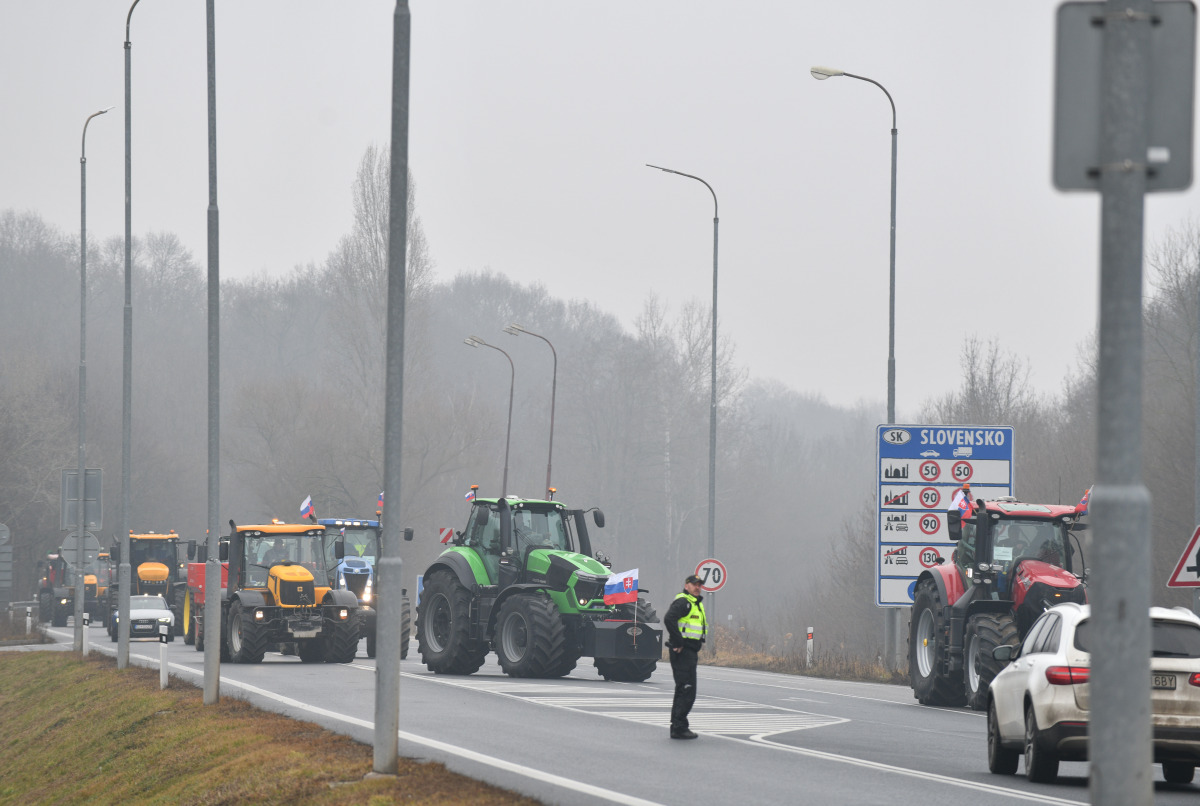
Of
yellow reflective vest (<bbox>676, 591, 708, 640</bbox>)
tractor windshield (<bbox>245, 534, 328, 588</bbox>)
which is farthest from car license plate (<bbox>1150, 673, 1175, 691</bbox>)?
tractor windshield (<bbox>245, 534, 328, 588</bbox>)

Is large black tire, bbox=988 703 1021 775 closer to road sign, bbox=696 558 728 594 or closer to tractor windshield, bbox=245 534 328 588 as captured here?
tractor windshield, bbox=245 534 328 588

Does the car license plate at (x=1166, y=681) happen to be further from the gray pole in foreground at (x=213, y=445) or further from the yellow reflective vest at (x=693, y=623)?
the gray pole in foreground at (x=213, y=445)

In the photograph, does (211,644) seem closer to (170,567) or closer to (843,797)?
(843,797)

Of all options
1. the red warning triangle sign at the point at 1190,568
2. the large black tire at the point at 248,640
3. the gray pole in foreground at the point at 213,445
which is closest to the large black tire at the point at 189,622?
the large black tire at the point at 248,640

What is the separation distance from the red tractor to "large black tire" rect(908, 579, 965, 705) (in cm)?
2

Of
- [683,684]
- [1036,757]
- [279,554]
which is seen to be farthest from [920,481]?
[1036,757]

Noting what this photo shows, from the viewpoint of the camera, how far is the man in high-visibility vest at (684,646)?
15.5m

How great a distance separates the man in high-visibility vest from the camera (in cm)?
1552

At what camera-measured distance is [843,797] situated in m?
11.7

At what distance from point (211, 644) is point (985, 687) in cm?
996

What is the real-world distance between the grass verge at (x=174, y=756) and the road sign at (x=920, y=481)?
12173 millimetres

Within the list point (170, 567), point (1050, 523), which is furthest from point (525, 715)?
point (170, 567)

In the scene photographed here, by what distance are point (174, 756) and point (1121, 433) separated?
12.8 m

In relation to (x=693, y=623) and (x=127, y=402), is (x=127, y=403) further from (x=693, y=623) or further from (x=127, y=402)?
(x=693, y=623)
